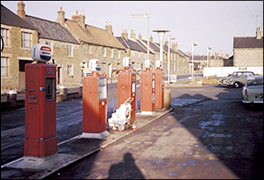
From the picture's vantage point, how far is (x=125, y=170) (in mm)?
6621

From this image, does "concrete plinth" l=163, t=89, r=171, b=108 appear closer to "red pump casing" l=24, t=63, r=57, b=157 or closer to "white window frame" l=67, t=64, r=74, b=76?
"red pump casing" l=24, t=63, r=57, b=157

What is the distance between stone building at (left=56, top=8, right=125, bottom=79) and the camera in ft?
138

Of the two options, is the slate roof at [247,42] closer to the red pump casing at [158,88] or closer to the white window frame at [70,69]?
the white window frame at [70,69]

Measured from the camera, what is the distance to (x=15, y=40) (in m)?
29.9

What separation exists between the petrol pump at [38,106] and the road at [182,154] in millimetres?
749

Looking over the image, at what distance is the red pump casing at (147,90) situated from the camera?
1441 cm

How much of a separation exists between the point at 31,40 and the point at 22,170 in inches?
1084

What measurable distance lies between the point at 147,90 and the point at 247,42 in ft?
204

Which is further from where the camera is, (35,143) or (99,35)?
(99,35)

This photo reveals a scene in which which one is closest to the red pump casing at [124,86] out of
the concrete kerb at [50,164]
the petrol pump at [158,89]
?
the concrete kerb at [50,164]

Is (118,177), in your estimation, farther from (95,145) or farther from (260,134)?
(260,134)

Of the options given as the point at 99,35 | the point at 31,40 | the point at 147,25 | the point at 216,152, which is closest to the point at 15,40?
the point at 31,40

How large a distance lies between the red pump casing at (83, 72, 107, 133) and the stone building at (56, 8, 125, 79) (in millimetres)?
27209

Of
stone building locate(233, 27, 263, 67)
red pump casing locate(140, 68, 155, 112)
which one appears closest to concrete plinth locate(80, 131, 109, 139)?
red pump casing locate(140, 68, 155, 112)
